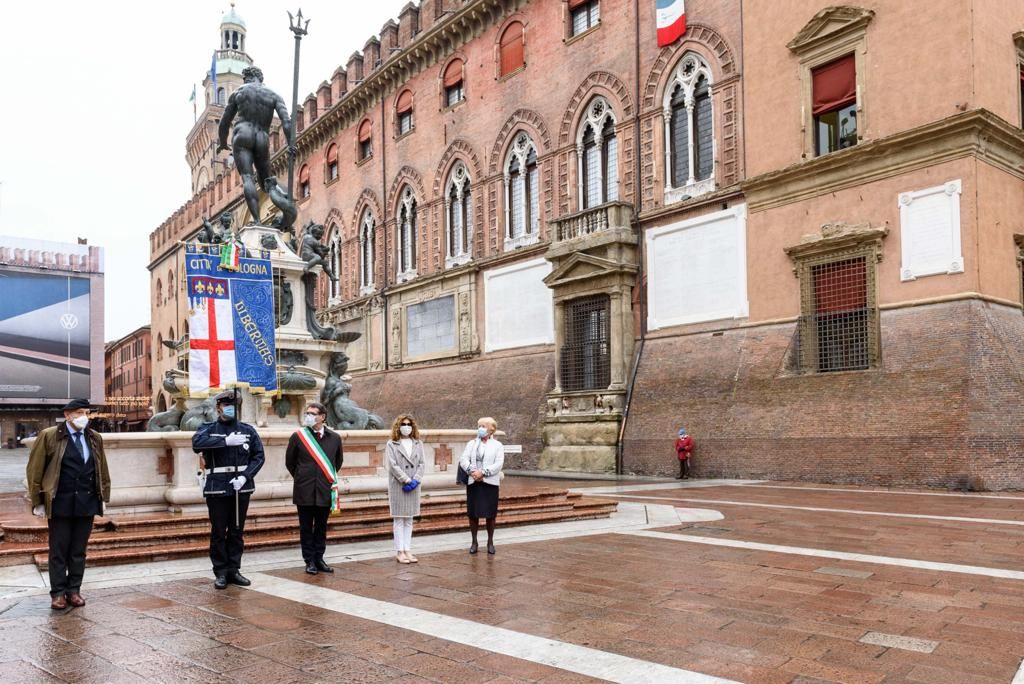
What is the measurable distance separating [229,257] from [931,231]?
13.7 metres

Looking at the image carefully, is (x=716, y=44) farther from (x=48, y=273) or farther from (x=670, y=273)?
(x=48, y=273)

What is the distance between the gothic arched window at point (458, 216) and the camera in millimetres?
30734

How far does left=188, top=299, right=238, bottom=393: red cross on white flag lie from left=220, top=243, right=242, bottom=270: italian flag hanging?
0.56 m

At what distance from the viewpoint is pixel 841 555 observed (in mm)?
8648

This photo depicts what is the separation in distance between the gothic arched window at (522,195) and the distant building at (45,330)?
41.4 meters

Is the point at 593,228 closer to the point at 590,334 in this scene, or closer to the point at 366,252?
the point at 590,334

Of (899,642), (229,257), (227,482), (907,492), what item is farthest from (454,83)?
(899,642)

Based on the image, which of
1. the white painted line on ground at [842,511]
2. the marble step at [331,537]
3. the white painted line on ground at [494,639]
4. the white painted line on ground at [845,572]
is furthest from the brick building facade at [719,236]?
the white painted line on ground at [494,639]

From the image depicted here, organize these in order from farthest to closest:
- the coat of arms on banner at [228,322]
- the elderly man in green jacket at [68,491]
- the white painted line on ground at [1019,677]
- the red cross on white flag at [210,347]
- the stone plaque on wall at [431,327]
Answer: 1. the stone plaque on wall at [431,327]
2. the coat of arms on banner at [228,322]
3. the red cross on white flag at [210,347]
4. the elderly man in green jacket at [68,491]
5. the white painted line on ground at [1019,677]

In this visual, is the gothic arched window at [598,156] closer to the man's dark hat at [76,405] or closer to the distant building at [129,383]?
the man's dark hat at [76,405]

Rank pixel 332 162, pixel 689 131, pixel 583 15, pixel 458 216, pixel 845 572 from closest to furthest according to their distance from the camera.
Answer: pixel 845 572
pixel 689 131
pixel 583 15
pixel 458 216
pixel 332 162

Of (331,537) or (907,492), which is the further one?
(907,492)

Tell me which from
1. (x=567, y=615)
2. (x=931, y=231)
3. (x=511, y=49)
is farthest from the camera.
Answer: (x=511, y=49)

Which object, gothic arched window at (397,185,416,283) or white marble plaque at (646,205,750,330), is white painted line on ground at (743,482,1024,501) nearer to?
white marble plaque at (646,205,750,330)
